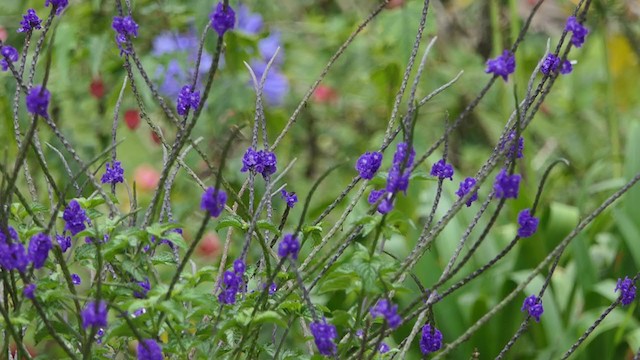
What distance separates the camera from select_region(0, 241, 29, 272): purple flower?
1104 mm

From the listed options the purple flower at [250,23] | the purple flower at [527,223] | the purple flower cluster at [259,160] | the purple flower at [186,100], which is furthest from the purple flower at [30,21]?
the purple flower at [250,23]

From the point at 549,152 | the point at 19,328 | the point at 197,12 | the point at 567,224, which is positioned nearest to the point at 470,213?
the point at 567,224

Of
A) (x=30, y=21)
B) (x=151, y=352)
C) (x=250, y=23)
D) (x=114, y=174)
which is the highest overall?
(x=250, y=23)

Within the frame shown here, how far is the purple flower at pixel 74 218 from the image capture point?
1233mm

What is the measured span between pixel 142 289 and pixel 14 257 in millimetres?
173

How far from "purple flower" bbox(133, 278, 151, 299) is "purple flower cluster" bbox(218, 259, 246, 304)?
0.10 m

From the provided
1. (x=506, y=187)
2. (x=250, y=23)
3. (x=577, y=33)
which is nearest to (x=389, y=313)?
(x=506, y=187)

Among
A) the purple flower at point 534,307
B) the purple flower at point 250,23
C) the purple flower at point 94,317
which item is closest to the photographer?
the purple flower at point 94,317

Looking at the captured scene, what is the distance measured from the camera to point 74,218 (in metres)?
1.24

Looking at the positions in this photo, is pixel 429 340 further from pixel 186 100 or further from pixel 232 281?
pixel 186 100

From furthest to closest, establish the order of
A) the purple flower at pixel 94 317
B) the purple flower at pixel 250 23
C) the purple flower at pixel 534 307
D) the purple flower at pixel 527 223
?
the purple flower at pixel 250 23
the purple flower at pixel 534 307
the purple flower at pixel 527 223
the purple flower at pixel 94 317

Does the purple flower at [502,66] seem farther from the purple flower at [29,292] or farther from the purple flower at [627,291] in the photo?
the purple flower at [29,292]

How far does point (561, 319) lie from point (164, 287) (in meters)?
1.85

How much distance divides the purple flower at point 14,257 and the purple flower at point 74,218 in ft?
0.38
